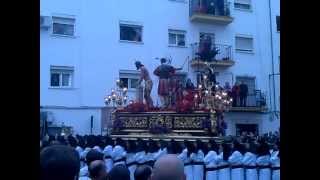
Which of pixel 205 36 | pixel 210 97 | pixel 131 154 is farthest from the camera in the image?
pixel 205 36

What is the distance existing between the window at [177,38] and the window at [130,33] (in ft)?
5.09

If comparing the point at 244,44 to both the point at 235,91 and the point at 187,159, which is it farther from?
A: the point at 187,159

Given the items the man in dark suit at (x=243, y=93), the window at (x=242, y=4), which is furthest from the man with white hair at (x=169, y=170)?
the window at (x=242, y=4)

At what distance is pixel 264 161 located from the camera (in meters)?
10.2

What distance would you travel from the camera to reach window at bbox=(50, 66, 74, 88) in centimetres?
2078

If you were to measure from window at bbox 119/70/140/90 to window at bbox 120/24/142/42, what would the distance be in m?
1.46

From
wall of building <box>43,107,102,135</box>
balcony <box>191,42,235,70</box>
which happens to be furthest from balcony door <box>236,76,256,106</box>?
wall of building <box>43,107,102,135</box>

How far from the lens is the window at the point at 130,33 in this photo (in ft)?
73.3

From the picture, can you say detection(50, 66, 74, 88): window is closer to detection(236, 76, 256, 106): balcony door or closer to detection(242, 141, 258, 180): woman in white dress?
detection(236, 76, 256, 106): balcony door

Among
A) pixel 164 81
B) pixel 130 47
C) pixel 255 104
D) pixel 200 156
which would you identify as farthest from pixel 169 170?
pixel 255 104

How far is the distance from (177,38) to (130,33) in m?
2.37

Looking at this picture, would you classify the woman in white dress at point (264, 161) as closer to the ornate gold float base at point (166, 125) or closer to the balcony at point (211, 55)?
the ornate gold float base at point (166, 125)
